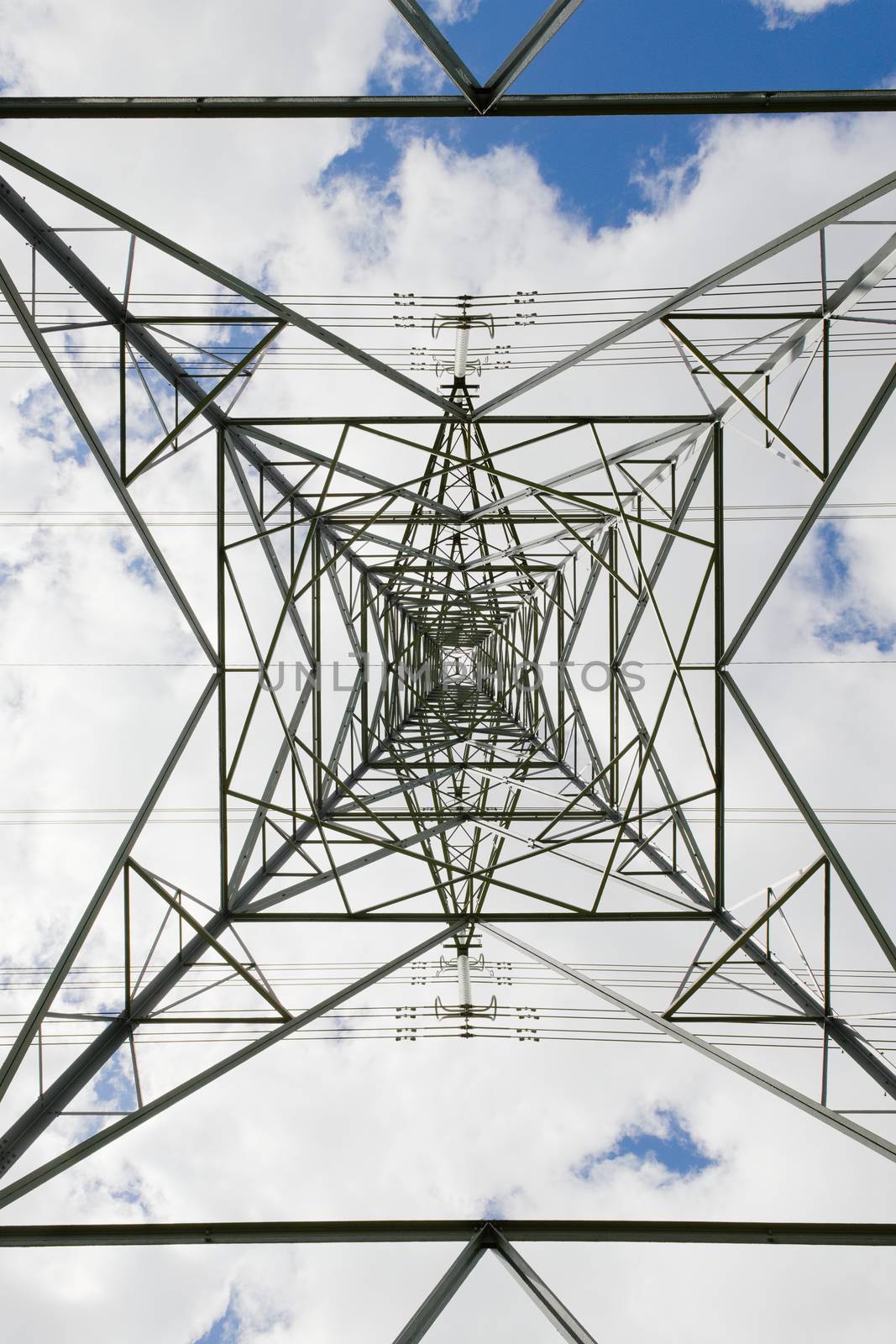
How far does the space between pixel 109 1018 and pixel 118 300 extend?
7.42 meters

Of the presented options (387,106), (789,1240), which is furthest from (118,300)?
(789,1240)

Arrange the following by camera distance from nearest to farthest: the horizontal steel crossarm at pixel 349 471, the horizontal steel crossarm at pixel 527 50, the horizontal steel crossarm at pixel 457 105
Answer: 1. the horizontal steel crossarm at pixel 527 50
2. the horizontal steel crossarm at pixel 457 105
3. the horizontal steel crossarm at pixel 349 471

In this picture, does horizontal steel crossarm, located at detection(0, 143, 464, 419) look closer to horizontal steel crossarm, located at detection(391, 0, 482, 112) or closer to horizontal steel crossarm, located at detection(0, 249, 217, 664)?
horizontal steel crossarm, located at detection(0, 249, 217, 664)

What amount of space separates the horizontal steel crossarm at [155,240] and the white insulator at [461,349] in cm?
362

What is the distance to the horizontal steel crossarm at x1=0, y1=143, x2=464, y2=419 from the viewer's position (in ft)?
19.0

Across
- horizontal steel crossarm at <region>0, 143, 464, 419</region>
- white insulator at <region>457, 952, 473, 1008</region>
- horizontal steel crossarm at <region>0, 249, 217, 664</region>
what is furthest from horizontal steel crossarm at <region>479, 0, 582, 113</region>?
white insulator at <region>457, 952, 473, 1008</region>

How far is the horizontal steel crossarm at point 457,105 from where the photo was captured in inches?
207

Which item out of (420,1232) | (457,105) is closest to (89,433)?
(457,105)

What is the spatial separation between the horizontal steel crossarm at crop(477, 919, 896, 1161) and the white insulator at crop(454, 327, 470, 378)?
328 inches

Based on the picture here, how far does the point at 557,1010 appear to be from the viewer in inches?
487

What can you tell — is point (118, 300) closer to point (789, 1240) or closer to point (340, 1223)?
point (340, 1223)

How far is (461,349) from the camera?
11.4m

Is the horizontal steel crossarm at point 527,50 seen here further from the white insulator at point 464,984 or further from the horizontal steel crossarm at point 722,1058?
the white insulator at point 464,984

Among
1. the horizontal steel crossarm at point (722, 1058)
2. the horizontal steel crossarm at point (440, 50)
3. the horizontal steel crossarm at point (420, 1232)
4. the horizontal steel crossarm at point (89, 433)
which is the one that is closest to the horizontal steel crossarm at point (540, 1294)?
the horizontal steel crossarm at point (420, 1232)
